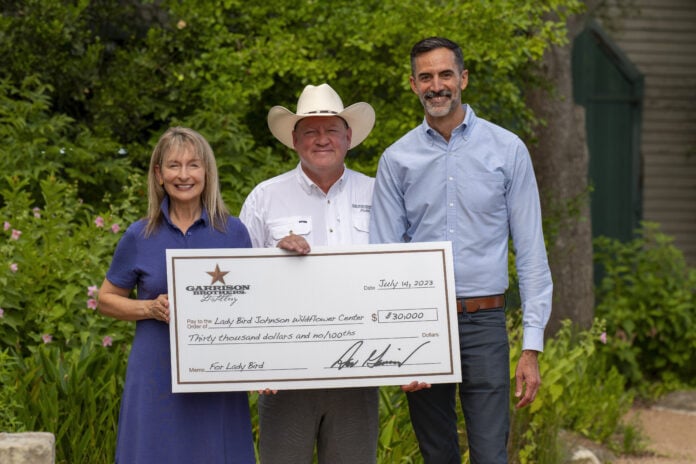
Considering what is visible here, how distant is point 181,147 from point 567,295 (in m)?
6.15

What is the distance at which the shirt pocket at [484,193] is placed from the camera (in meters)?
4.01

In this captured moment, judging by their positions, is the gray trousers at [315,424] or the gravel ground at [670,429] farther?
the gravel ground at [670,429]

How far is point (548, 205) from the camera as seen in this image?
9.45m

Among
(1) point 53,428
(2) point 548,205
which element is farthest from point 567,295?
(1) point 53,428

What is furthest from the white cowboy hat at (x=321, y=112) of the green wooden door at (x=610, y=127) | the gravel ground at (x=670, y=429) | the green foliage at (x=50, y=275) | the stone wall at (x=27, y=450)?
the green wooden door at (x=610, y=127)

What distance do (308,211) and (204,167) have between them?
1.39 ft

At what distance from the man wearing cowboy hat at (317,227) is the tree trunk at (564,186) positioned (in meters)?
5.48

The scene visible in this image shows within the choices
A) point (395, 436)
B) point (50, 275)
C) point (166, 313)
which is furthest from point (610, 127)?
point (166, 313)

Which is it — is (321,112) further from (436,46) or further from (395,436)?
(395,436)

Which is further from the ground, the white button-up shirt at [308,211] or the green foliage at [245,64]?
the green foliage at [245,64]

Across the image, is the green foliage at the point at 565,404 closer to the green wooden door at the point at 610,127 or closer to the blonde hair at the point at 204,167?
the blonde hair at the point at 204,167

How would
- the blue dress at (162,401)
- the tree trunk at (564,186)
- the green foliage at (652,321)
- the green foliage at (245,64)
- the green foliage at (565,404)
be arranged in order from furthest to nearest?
the green foliage at (652,321) < the tree trunk at (564,186) < the green foliage at (245,64) < the green foliage at (565,404) < the blue dress at (162,401)

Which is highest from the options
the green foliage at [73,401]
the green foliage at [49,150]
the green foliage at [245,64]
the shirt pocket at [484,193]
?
the green foliage at [245,64]

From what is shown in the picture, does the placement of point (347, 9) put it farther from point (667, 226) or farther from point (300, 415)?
point (667, 226)
